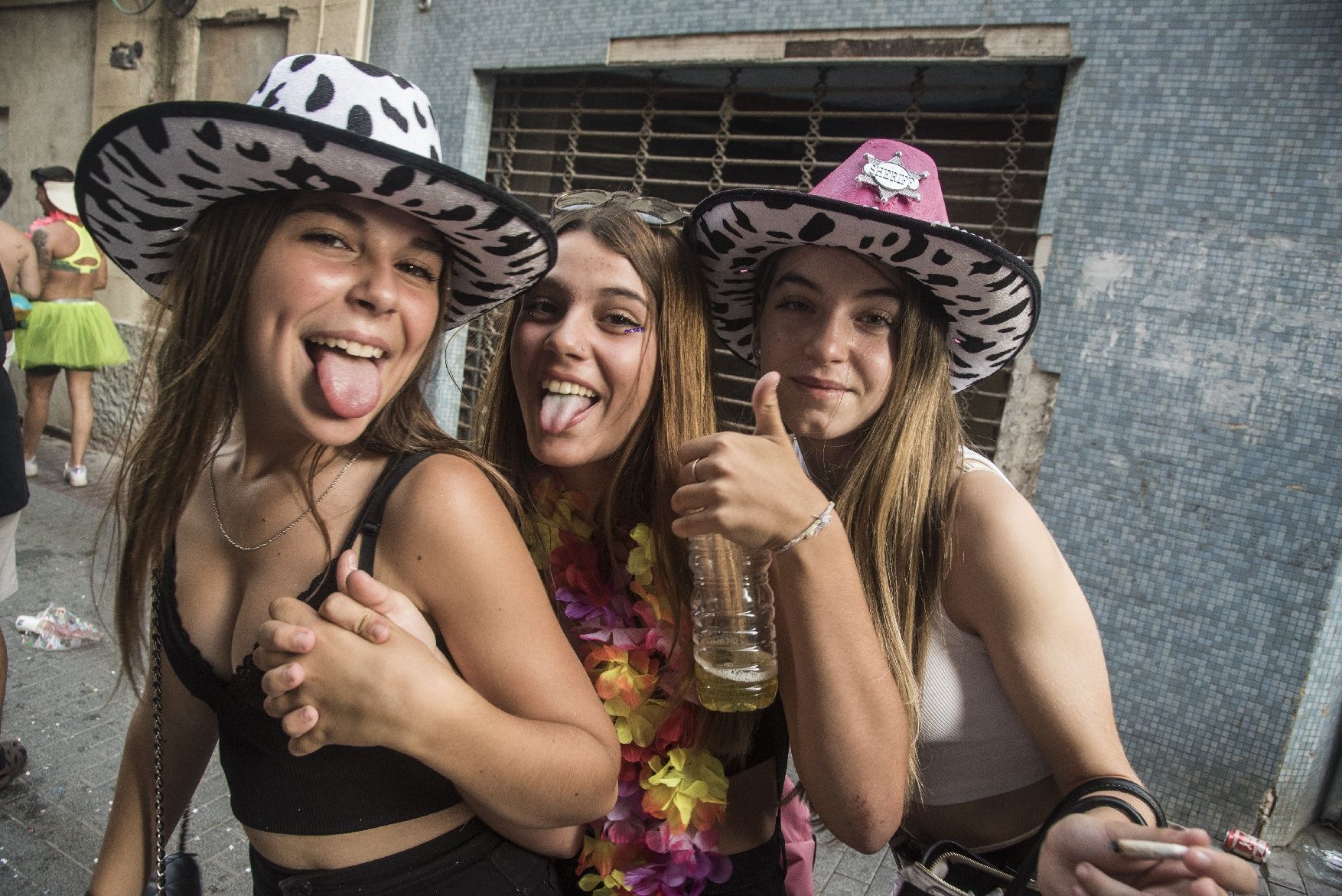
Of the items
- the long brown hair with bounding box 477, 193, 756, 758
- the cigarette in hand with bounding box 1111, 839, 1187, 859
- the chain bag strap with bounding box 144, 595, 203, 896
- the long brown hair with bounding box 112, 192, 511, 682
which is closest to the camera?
the cigarette in hand with bounding box 1111, 839, 1187, 859

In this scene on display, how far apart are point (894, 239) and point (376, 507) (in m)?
1.11

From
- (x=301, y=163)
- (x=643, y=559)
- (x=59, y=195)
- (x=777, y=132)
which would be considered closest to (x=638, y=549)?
(x=643, y=559)

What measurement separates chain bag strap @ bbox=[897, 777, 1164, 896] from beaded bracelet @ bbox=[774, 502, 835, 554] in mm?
658

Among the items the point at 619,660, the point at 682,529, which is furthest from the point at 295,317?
the point at 619,660

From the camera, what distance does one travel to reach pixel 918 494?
1786mm

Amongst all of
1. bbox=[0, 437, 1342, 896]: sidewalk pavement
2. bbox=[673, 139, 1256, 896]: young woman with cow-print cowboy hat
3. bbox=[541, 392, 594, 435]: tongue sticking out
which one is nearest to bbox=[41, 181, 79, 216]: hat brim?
bbox=[0, 437, 1342, 896]: sidewalk pavement

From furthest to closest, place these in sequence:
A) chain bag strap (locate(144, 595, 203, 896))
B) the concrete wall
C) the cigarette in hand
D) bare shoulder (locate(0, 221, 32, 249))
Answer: bare shoulder (locate(0, 221, 32, 249))
the concrete wall
chain bag strap (locate(144, 595, 203, 896))
the cigarette in hand

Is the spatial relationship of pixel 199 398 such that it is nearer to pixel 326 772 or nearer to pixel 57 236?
pixel 326 772

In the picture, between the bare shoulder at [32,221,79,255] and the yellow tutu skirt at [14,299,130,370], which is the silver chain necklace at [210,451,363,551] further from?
the bare shoulder at [32,221,79,255]

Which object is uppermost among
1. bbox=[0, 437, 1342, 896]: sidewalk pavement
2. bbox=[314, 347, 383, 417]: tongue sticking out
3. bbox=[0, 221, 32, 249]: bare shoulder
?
bbox=[0, 221, 32, 249]: bare shoulder

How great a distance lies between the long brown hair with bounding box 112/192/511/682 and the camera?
1391 millimetres

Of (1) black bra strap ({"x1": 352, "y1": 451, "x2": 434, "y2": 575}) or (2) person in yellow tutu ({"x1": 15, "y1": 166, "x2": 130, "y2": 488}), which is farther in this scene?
(2) person in yellow tutu ({"x1": 15, "y1": 166, "x2": 130, "y2": 488})

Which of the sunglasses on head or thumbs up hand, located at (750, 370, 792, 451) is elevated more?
the sunglasses on head

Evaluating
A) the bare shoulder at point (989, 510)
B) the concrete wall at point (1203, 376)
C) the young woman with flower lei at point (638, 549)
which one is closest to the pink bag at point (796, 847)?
the young woman with flower lei at point (638, 549)
